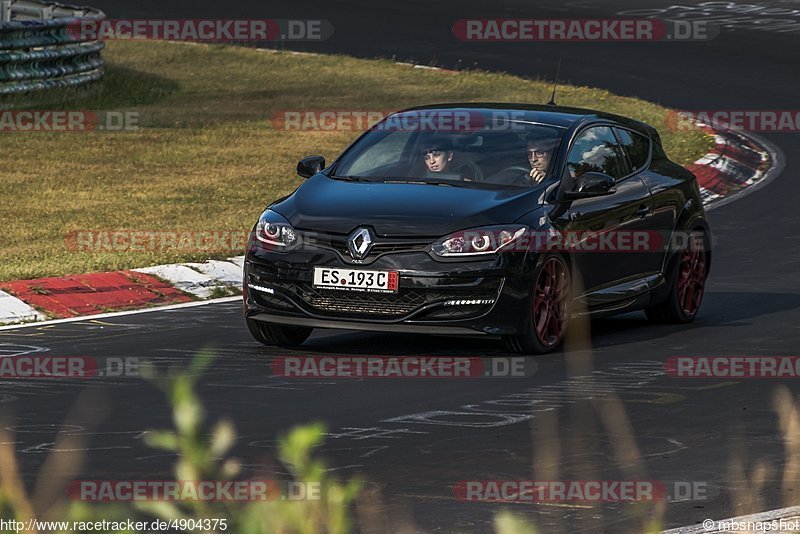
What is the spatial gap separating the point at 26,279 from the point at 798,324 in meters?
5.71

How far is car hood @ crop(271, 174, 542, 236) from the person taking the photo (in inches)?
409

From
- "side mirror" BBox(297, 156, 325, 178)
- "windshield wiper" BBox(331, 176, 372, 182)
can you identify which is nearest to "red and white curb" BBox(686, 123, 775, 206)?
"side mirror" BBox(297, 156, 325, 178)

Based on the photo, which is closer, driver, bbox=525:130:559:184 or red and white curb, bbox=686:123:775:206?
driver, bbox=525:130:559:184

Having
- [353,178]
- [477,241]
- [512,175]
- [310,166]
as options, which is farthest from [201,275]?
[477,241]

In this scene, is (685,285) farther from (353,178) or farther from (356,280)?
(356,280)

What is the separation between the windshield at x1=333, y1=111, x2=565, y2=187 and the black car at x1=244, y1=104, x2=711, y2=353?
0.01 metres

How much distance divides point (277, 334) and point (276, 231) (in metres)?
0.79

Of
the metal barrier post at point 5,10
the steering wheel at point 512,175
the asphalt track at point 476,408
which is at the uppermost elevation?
the metal barrier post at point 5,10

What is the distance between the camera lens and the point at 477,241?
10.4m

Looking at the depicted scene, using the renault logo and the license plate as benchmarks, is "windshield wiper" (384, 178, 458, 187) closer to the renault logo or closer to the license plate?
the renault logo

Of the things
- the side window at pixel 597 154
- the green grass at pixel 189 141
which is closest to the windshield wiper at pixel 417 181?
the side window at pixel 597 154

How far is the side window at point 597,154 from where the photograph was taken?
11.6 meters

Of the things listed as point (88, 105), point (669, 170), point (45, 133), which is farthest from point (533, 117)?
point (88, 105)

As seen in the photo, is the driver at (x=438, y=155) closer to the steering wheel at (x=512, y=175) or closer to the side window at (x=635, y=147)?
the steering wheel at (x=512, y=175)
